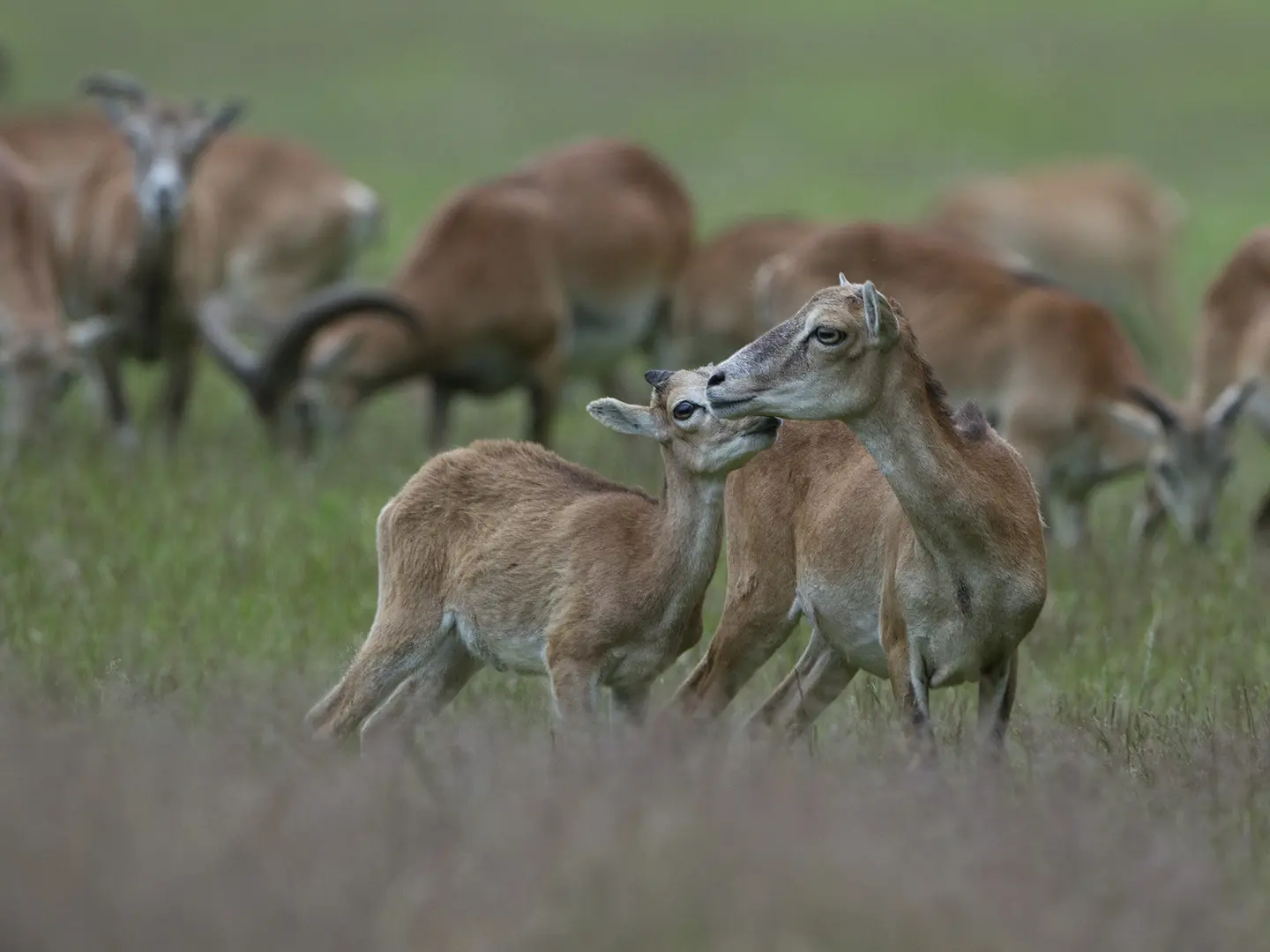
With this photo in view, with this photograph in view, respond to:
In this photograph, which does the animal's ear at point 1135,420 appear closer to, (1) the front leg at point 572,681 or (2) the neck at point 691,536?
(2) the neck at point 691,536

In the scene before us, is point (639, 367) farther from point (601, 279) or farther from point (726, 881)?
point (726, 881)

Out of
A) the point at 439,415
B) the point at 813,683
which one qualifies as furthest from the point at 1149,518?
the point at 813,683

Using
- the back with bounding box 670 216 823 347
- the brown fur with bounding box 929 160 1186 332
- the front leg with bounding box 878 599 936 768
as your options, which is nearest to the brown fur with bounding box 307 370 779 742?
the front leg with bounding box 878 599 936 768

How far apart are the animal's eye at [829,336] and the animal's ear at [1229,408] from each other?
6.90m

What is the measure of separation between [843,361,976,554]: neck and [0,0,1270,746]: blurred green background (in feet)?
3.48

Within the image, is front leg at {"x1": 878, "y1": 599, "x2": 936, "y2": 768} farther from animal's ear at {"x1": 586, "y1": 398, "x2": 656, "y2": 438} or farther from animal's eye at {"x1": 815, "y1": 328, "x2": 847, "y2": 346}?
animal's ear at {"x1": 586, "y1": 398, "x2": 656, "y2": 438}

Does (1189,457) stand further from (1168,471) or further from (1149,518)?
(1149,518)

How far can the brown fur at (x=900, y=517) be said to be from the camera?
6797mm

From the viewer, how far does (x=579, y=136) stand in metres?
35.7

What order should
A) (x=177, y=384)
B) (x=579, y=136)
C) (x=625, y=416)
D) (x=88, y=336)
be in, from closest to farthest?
(x=625, y=416) → (x=88, y=336) → (x=177, y=384) → (x=579, y=136)

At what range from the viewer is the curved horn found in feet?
47.0

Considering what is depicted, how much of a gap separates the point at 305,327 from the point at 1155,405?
5512mm

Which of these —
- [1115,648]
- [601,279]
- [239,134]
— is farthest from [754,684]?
[239,134]

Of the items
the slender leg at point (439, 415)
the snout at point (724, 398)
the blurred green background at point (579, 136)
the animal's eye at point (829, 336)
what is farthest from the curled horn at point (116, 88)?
the animal's eye at point (829, 336)
